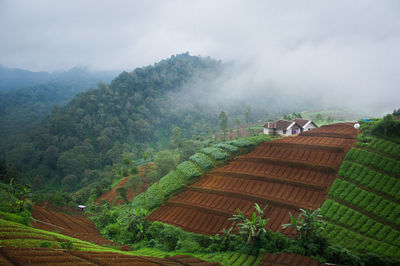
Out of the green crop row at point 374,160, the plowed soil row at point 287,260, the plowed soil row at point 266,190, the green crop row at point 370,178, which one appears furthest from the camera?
the green crop row at point 374,160

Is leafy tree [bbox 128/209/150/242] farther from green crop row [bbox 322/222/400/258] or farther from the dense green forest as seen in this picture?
the dense green forest

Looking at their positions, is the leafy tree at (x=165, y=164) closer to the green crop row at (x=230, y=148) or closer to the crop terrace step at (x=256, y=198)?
the green crop row at (x=230, y=148)

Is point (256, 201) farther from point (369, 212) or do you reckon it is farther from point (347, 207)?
point (369, 212)

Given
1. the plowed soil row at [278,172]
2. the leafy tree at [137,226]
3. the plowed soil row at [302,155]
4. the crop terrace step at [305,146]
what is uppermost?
the crop terrace step at [305,146]

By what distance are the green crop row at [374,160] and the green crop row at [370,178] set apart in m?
0.90

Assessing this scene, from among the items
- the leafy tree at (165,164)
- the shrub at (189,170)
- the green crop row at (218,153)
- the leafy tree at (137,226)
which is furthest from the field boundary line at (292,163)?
the leafy tree at (137,226)

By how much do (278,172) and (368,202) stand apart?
1008 cm

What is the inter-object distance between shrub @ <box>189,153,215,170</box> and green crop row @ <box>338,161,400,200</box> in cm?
1669

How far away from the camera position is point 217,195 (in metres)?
31.5

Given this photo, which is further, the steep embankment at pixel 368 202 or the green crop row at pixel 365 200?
the green crop row at pixel 365 200

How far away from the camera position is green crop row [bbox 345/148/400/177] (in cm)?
2709

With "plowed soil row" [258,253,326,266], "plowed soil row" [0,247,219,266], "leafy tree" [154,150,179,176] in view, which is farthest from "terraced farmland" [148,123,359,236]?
"leafy tree" [154,150,179,176]

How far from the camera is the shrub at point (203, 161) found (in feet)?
121

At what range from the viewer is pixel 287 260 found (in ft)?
62.9
